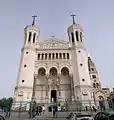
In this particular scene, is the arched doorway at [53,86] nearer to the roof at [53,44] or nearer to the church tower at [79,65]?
the church tower at [79,65]

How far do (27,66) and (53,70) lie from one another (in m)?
6.49

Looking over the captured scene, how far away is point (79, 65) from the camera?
29.3 meters

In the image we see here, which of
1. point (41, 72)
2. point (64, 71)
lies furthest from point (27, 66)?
point (64, 71)

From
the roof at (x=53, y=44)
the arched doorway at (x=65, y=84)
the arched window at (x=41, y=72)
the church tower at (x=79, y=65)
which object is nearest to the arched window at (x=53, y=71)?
the arched window at (x=41, y=72)

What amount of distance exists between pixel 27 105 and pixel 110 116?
18885 mm

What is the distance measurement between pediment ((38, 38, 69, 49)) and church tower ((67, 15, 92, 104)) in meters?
1.81

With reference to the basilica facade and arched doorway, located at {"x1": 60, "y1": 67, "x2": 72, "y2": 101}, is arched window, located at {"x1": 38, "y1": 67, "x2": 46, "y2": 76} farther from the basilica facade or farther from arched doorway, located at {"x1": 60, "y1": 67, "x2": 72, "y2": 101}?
arched doorway, located at {"x1": 60, "y1": 67, "x2": 72, "y2": 101}

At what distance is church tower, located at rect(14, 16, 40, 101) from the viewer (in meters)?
25.7

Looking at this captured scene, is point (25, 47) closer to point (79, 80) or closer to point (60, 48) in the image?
point (60, 48)

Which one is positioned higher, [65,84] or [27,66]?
[27,66]

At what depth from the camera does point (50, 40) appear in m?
34.6

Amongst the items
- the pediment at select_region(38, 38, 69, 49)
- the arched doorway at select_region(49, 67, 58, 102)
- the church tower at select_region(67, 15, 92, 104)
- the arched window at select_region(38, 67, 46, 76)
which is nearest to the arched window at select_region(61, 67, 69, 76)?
the arched doorway at select_region(49, 67, 58, 102)

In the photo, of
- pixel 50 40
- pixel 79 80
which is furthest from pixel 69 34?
pixel 79 80

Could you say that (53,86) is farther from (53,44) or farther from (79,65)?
(53,44)
